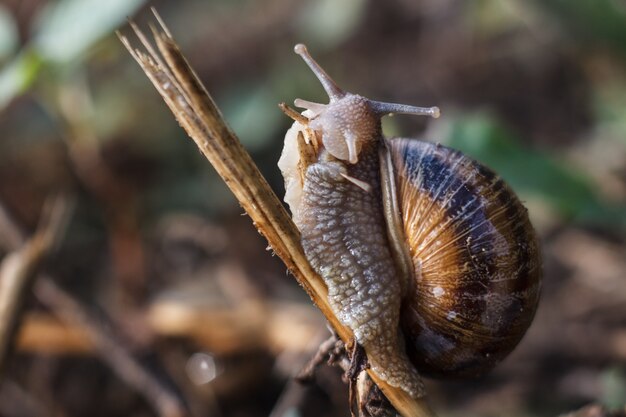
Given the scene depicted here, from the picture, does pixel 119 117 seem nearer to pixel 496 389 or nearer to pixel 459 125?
pixel 459 125

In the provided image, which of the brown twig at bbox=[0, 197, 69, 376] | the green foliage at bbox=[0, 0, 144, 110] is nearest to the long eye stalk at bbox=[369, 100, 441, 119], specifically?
the brown twig at bbox=[0, 197, 69, 376]

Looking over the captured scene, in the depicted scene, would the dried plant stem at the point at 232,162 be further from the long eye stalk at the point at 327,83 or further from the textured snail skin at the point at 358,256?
the long eye stalk at the point at 327,83

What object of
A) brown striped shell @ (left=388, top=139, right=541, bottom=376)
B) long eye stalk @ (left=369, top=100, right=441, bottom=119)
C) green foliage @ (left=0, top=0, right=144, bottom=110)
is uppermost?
green foliage @ (left=0, top=0, right=144, bottom=110)

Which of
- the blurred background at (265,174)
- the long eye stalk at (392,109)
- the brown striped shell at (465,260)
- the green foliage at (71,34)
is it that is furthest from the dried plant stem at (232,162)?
the green foliage at (71,34)

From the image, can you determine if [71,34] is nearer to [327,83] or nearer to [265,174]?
[327,83]

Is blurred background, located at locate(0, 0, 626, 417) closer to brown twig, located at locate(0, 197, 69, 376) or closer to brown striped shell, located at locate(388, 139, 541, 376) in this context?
brown twig, located at locate(0, 197, 69, 376)

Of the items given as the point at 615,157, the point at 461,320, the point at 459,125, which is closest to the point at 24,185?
the point at 459,125
